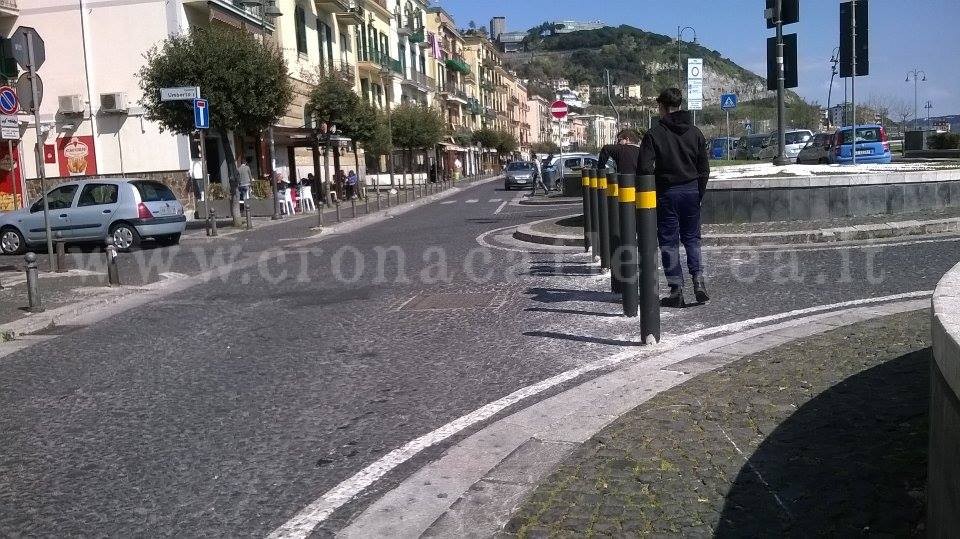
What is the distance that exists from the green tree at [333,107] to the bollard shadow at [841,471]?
28.9 metres

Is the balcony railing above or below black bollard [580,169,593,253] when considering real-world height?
above

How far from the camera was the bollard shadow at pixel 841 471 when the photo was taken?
3.04 m

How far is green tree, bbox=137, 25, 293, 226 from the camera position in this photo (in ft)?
71.2

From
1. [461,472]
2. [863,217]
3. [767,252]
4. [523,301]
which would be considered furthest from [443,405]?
[863,217]

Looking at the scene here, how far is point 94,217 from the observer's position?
17.0 metres

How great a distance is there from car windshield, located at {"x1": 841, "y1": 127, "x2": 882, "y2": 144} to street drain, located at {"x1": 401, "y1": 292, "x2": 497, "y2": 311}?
75.3ft

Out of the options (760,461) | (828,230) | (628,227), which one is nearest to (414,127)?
(828,230)

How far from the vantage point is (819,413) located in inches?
164

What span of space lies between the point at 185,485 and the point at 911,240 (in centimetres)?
1021

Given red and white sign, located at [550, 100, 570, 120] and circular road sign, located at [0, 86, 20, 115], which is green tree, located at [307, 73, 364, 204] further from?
circular road sign, located at [0, 86, 20, 115]

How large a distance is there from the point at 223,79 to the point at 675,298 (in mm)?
17400

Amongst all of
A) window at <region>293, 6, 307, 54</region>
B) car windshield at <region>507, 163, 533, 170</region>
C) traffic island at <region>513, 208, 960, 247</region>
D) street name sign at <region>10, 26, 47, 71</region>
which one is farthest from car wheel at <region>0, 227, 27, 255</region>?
car windshield at <region>507, 163, 533, 170</region>

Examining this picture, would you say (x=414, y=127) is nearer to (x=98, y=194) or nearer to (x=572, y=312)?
(x=98, y=194)

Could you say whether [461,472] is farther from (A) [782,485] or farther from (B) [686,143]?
(B) [686,143]
